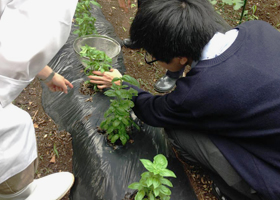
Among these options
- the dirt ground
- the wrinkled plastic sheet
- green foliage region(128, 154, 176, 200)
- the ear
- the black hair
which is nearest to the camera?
green foliage region(128, 154, 176, 200)

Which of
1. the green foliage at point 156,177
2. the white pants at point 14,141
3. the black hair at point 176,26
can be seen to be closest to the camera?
the white pants at point 14,141

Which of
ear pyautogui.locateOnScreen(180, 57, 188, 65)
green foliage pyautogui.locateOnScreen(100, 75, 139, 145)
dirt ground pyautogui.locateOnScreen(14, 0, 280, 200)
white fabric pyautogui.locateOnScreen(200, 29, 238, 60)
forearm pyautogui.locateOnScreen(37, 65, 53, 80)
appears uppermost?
white fabric pyautogui.locateOnScreen(200, 29, 238, 60)

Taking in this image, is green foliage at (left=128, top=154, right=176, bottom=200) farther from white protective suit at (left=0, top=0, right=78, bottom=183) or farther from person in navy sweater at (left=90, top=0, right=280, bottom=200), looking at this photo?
white protective suit at (left=0, top=0, right=78, bottom=183)

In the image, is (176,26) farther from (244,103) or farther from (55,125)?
(55,125)

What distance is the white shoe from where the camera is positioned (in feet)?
5.04

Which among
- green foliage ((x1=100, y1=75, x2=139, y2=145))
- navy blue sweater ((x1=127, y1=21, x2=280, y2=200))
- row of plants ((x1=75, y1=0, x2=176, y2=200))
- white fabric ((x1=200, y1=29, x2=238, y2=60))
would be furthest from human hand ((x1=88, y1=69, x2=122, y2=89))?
white fabric ((x1=200, y1=29, x2=238, y2=60))

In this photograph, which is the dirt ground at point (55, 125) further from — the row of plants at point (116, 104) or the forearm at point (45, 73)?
the forearm at point (45, 73)

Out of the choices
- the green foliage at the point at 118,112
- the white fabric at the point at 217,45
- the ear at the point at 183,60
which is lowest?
the green foliage at the point at 118,112

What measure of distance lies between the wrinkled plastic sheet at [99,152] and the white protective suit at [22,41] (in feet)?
2.26

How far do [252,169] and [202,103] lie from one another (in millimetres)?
467

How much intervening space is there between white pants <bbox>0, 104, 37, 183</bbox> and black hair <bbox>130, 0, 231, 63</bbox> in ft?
2.54

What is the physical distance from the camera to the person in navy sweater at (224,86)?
4.05 feet

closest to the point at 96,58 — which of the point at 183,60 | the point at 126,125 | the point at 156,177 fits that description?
the point at 126,125

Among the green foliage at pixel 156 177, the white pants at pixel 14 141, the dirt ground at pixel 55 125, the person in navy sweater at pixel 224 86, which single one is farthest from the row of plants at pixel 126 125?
the white pants at pixel 14 141
